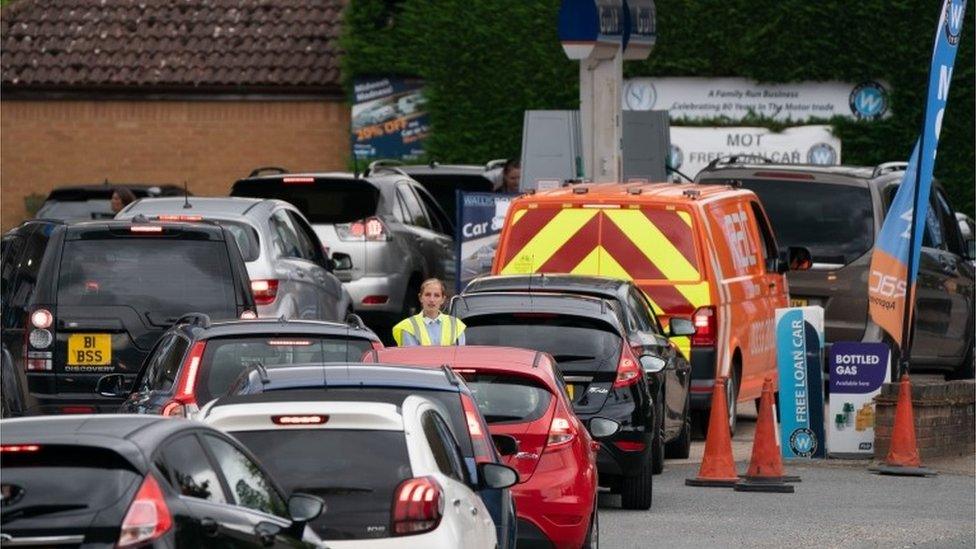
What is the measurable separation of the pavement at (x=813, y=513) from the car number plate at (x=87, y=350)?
356 cm

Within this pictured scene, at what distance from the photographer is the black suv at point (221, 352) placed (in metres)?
12.5

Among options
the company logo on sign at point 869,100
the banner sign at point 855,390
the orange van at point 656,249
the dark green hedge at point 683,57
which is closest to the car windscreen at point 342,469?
the orange van at point 656,249

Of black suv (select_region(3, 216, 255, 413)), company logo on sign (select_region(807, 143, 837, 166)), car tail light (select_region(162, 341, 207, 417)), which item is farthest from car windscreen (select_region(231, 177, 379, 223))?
company logo on sign (select_region(807, 143, 837, 166))

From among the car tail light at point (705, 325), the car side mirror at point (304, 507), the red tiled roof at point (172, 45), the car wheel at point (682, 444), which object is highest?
the red tiled roof at point (172, 45)

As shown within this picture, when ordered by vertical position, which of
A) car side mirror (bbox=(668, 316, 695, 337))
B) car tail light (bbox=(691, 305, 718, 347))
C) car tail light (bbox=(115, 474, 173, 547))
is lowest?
car tail light (bbox=(691, 305, 718, 347))

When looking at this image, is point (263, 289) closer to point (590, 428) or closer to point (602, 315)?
point (602, 315)

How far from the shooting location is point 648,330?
16.9m

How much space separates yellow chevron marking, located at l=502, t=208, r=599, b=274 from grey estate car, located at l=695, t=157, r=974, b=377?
11.2 ft

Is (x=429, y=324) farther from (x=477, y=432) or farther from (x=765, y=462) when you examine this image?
(x=477, y=432)

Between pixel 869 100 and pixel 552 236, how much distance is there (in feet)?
53.4

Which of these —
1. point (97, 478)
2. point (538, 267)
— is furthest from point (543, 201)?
point (97, 478)

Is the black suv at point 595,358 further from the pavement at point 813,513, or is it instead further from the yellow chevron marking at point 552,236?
the yellow chevron marking at point 552,236

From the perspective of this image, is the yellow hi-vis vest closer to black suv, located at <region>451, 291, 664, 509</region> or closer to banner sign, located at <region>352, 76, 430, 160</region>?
black suv, located at <region>451, 291, 664, 509</region>

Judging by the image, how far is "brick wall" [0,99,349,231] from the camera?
36750 millimetres
